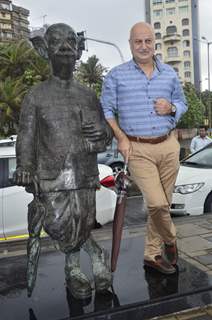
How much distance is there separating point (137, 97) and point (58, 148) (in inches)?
30.7

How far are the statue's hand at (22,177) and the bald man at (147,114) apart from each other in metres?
0.80

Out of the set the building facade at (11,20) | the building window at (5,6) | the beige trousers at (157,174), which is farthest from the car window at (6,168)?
the building window at (5,6)

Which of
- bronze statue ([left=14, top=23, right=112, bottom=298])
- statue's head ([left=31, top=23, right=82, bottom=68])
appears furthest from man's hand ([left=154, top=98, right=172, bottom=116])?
statue's head ([left=31, top=23, right=82, bottom=68])

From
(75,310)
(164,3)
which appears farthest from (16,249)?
(164,3)

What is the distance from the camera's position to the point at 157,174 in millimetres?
3508

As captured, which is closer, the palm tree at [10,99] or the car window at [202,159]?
the car window at [202,159]

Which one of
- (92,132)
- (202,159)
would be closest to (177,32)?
(202,159)

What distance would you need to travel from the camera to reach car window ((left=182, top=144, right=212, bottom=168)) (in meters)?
7.48

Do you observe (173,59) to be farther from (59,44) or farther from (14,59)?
(59,44)

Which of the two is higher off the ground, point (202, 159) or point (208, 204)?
point (202, 159)

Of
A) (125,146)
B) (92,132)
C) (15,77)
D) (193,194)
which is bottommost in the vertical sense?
(193,194)

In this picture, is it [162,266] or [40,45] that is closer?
[40,45]

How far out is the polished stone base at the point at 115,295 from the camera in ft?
10.3

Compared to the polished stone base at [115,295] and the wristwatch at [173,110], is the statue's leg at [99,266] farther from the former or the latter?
the wristwatch at [173,110]
